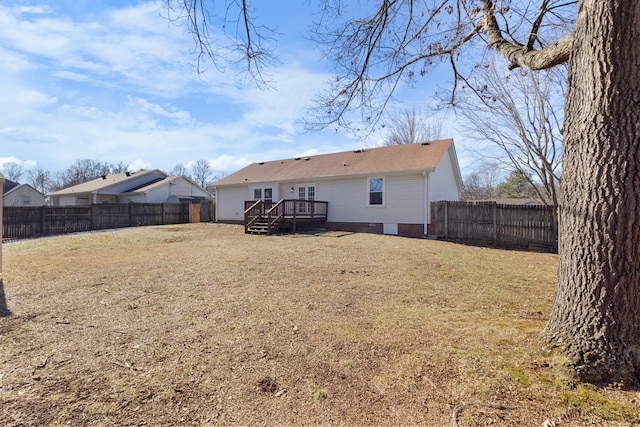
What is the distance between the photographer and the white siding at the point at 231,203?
20.3 m

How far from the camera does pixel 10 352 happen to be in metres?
2.83

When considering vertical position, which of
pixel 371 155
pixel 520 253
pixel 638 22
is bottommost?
pixel 520 253

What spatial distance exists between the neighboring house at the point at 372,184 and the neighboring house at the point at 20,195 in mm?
27022

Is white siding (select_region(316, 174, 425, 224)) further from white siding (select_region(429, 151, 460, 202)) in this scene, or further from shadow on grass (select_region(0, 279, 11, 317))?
shadow on grass (select_region(0, 279, 11, 317))

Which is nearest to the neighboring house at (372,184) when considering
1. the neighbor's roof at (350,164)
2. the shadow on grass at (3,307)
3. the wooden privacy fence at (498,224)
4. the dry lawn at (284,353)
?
the neighbor's roof at (350,164)

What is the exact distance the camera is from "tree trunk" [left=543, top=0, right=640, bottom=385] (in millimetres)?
2223

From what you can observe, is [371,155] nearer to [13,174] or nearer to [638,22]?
[638,22]

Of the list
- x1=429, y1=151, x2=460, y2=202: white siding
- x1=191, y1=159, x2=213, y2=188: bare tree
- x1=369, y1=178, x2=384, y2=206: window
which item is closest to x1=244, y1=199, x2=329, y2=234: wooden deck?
x1=369, y1=178, x2=384, y2=206: window

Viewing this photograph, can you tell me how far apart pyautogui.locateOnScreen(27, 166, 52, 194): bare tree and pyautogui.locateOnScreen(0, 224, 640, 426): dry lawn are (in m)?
71.6

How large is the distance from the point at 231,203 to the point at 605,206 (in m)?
20.2

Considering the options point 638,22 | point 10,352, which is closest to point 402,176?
point 638,22

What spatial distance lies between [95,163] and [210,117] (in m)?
61.6

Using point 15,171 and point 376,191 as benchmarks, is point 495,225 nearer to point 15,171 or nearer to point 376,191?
point 376,191

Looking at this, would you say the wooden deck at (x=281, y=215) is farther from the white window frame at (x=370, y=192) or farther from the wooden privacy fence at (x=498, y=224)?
the wooden privacy fence at (x=498, y=224)
